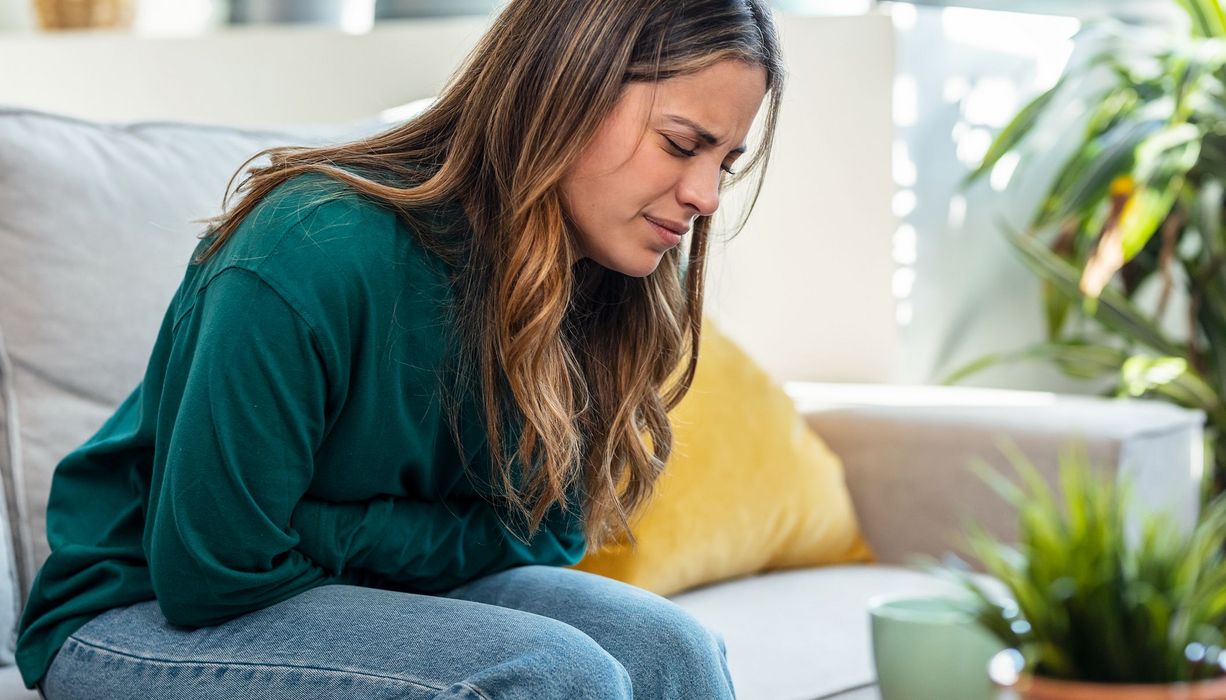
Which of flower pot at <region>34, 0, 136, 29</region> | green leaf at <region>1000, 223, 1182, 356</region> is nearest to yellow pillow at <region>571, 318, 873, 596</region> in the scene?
green leaf at <region>1000, 223, 1182, 356</region>

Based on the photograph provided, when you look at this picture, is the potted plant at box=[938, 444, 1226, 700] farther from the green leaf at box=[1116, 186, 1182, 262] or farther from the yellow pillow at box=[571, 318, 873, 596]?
→ the green leaf at box=[1116, 186, 1182, 262]

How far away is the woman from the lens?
94 centimetres

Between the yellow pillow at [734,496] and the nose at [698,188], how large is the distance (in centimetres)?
42

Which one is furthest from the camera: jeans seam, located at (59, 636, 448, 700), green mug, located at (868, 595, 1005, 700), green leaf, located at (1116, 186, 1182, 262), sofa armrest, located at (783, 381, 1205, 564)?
green leaf, located at (1116, 186, 1182, 262)

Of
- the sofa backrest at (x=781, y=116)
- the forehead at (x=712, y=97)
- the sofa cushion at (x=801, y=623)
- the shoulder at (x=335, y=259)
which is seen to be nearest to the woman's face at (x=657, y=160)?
the forehead at (x=712, y=97)

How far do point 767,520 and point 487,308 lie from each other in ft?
2.07

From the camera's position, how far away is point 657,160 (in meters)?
1.04

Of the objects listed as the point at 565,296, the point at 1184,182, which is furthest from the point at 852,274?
the point at 565,296

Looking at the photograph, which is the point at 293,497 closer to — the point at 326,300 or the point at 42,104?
the point at 326,300

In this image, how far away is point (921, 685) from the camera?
78cm

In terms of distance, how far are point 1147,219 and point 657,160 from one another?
141 cm

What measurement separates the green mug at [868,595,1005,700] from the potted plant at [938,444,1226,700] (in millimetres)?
165

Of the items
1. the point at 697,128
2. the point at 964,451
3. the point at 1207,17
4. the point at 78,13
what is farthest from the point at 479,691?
the point at 1207,17

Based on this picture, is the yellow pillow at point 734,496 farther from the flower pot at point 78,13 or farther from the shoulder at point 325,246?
the flower pot at point 78,13
